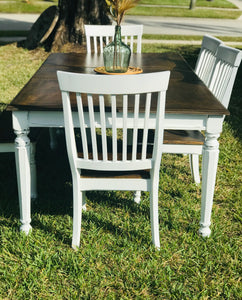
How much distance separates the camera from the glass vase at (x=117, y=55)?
3061 millimetres

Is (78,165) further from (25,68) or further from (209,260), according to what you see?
(25,68)

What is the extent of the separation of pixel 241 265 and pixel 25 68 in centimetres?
615

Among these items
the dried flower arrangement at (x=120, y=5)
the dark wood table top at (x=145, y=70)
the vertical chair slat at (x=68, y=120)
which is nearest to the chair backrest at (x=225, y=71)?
the dark wood table top at (x=145, y=70)

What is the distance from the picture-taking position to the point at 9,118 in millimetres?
3367

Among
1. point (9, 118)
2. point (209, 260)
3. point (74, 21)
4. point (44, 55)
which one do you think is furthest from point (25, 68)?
point (209, 260)

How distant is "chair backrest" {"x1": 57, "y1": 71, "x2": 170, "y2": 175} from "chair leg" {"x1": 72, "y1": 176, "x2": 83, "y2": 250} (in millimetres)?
139

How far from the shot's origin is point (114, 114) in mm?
2154

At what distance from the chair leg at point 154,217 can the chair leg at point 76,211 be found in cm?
Answer: 46

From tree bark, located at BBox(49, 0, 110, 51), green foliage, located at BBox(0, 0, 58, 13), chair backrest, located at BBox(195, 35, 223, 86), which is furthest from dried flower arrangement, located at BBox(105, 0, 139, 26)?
green foliage, located at BBox(0, 0, 58, 13)

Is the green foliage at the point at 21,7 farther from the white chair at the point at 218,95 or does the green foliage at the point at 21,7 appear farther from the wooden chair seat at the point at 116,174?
the wooden chair seat at the point at 116,174

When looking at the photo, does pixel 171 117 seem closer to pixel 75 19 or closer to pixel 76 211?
pixel 76 211

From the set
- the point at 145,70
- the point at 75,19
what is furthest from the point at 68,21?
the point at 145,70

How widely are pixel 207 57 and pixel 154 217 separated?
199 cm

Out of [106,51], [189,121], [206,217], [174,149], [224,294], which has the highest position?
[106,51]
